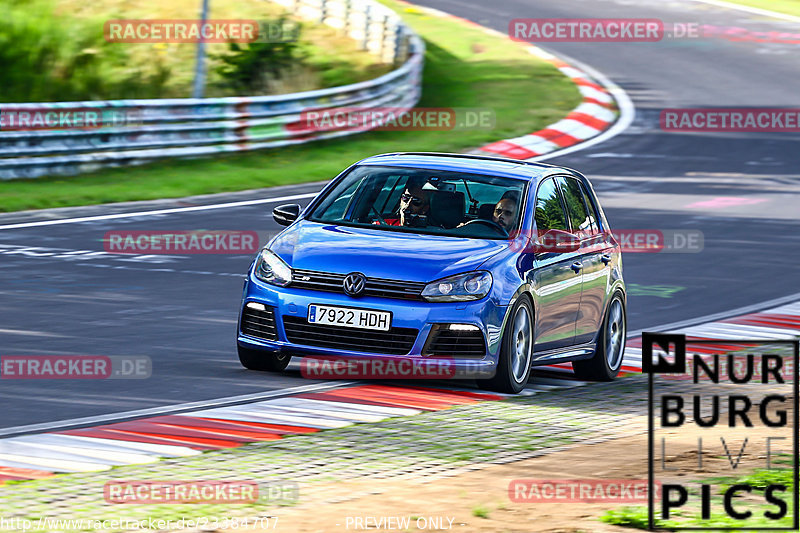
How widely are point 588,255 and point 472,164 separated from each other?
3.57 ft

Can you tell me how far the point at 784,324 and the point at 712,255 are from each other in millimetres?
4292

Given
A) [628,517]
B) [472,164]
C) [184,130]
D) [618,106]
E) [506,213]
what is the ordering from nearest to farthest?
1. [628,517]
2. [506,213]
3. [472,164]
4. [184,130]
5. [618,106]

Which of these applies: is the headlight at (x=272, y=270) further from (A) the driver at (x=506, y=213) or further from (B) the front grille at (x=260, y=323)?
(A) the driver at (x=506, y=213)

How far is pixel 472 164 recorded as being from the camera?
11.0 meters

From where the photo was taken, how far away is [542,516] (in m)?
6.66

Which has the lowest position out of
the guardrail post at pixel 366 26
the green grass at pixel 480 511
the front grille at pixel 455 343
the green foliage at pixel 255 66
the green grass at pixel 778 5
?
the green grass at pixel 480 511

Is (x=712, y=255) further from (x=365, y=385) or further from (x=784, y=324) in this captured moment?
(x=365, y=385)

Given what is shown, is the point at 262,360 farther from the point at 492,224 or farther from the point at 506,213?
the point at 506,213

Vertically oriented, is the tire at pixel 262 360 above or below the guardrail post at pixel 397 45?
below

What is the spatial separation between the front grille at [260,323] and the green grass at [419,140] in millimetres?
9829

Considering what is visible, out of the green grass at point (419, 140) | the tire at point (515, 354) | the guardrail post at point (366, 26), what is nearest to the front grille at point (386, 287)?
the tire at point (515, 354)

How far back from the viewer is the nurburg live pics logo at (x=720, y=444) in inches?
252

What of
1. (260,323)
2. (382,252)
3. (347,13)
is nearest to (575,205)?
(382,252)

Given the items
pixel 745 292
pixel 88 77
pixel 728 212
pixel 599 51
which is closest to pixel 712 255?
pixel 745 292
